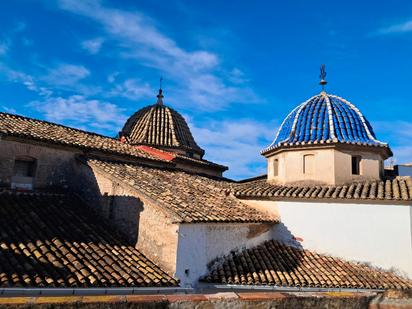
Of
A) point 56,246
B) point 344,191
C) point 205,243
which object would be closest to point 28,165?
point 56,246

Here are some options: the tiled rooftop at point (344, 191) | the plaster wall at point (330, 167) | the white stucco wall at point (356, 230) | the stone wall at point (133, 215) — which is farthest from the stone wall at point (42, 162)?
the plaster wall at point (330, 167)

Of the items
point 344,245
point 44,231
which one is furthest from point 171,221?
point 344,245

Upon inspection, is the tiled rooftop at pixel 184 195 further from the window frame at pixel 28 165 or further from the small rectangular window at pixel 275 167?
the small rectangular window at pixel 275 167

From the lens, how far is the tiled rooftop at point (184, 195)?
971 cm

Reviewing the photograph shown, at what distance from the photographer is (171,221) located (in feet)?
29.4

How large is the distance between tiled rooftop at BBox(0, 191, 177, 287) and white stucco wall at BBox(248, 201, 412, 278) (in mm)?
5685

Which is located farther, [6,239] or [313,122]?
[313,122]

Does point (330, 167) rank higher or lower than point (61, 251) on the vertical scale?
higher

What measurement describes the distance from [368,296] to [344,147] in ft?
34.2

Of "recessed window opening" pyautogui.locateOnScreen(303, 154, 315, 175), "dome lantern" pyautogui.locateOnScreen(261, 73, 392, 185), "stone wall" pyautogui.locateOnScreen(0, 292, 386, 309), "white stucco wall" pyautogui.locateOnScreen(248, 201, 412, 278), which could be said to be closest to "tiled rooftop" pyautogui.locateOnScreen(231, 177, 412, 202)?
"white stucco wall" pyautogui.locateOnScreen(248, 201, 412, 278)

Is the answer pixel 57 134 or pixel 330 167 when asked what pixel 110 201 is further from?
pixel 330 167

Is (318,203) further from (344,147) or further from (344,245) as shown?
(344,147)

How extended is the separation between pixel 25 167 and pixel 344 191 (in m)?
10.3

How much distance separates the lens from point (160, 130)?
22.1 metres
